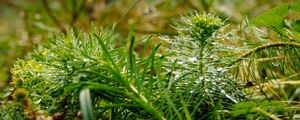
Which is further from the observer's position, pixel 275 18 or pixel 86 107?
pixel 275 18

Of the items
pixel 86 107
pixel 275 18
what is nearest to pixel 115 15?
pixel 275 18

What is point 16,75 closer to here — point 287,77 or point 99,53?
point 99,53

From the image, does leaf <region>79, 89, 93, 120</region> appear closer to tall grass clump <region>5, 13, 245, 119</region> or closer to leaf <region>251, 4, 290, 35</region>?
tall grass clump <region>5, 13, 245, 119</region>

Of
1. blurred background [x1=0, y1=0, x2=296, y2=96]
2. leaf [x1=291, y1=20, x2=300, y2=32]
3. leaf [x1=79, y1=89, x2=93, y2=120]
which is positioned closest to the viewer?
leaf [x1=79, y1=89, x2=93, y2=120]

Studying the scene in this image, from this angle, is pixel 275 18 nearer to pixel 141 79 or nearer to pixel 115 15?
pixel 141 79

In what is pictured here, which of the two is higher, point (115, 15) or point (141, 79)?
point (115, 15)

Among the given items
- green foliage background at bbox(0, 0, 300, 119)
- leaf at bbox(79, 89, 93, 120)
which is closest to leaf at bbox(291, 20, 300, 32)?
green foliage background at bbox(0, 0, 300, 119)

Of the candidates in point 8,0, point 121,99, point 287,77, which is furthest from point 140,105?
point 8,0

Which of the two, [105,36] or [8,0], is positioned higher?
[8,0]
